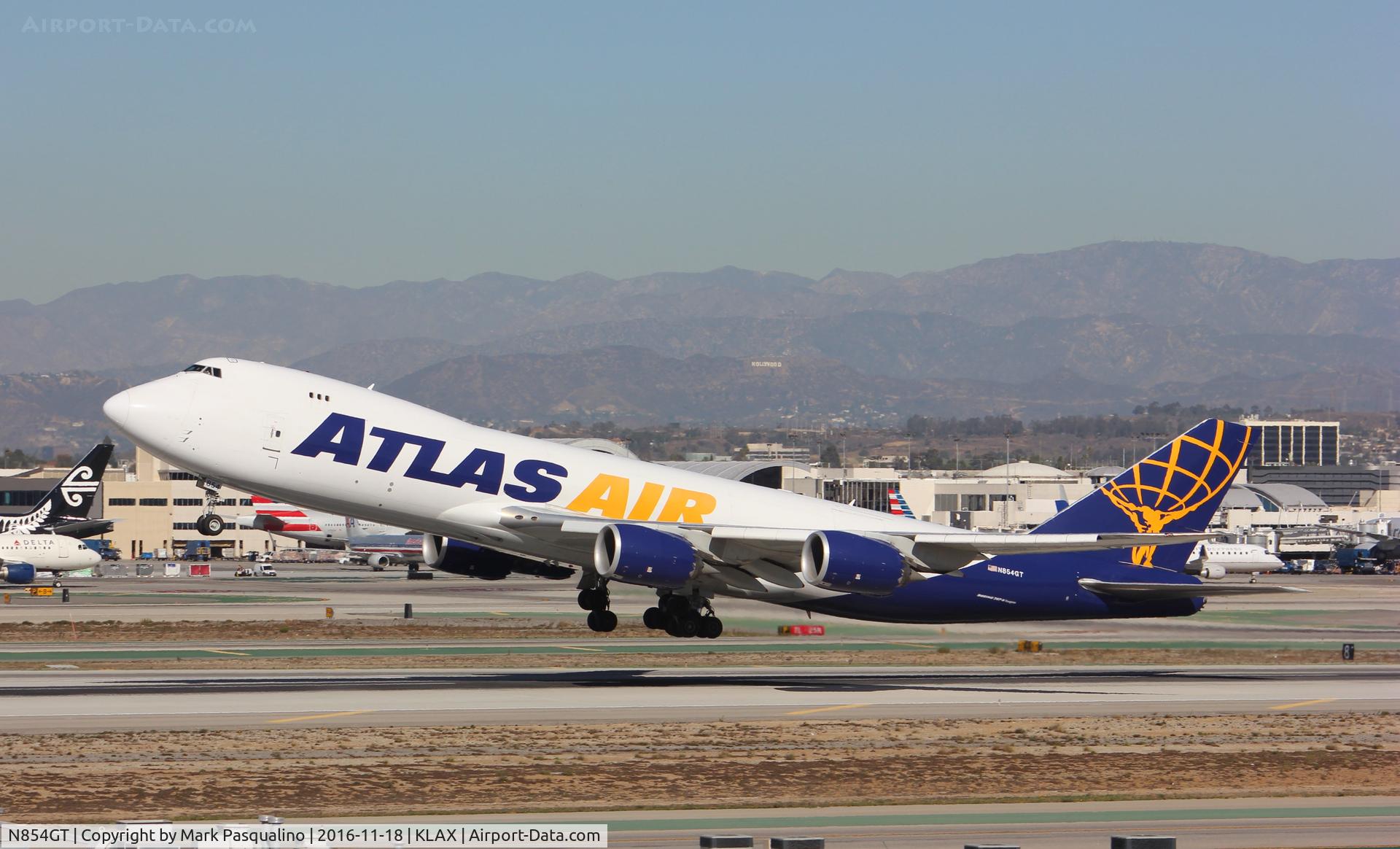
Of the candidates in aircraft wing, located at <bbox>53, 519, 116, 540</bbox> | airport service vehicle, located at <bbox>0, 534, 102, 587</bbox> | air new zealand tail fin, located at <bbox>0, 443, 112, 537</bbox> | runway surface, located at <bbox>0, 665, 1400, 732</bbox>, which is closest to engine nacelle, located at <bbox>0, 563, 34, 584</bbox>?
airport service vehicle, located at <bbox>0, 534, 102, 587</bbox>

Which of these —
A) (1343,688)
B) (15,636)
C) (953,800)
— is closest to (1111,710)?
(1343,688)

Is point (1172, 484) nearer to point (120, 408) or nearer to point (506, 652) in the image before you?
point (506, 652)

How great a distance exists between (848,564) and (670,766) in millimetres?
12642

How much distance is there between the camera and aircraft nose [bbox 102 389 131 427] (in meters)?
39.5

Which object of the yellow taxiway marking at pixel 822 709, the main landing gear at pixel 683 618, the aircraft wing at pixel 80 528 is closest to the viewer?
the yellow taxiway marking at pixel 822 709

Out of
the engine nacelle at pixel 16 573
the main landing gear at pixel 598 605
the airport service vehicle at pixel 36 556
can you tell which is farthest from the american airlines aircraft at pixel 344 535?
the main landing gear at pixel 598 605

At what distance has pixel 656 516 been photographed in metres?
44.8

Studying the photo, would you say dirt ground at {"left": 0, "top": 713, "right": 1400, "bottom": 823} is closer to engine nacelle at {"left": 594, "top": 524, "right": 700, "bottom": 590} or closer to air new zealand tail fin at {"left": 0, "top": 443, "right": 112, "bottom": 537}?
engine nacelle at {"left": 594, "top": 524, "right": 700, "bottom": 590}

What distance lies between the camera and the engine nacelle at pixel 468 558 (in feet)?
156

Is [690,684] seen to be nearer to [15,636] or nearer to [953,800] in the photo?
[953,800]

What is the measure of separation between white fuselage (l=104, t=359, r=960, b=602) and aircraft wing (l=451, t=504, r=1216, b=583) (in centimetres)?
45

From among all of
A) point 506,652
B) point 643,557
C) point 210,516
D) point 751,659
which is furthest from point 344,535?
point 643,557

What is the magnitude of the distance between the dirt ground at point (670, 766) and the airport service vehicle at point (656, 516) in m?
6.46

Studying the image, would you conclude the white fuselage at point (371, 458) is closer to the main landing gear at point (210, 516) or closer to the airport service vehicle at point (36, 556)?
the main landing gear at point (210, 516)
